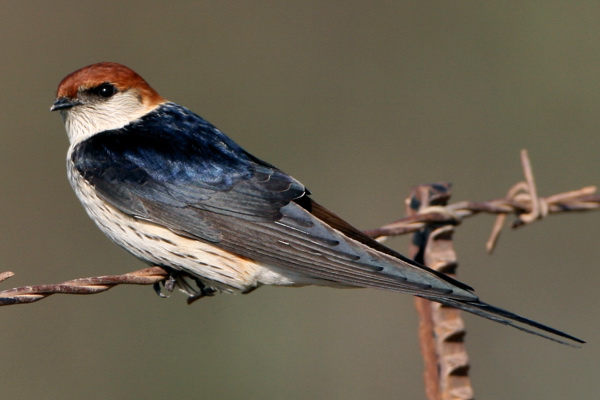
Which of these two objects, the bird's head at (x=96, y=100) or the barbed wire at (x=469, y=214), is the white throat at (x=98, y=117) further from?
the barbed wire at (x=469, y=214)

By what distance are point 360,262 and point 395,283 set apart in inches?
6.0

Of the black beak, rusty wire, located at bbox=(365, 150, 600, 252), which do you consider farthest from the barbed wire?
the black beak

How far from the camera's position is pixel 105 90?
3.42 meters

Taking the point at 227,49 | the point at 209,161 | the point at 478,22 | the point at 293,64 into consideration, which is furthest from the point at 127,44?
the point at 209,161

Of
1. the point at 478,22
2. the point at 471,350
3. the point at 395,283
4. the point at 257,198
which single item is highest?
the point at 478,22

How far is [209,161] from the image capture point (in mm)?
3014

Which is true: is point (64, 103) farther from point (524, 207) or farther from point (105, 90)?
point (524, 207)

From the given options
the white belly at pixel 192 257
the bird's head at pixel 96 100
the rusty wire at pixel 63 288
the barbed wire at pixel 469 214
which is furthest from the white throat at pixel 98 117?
the rusty wire at pixel 63 288

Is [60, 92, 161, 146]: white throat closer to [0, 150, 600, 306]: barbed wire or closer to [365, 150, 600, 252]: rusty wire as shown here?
[0, 150, 600, 306]: barbed wire

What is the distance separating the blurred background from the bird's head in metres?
1.21

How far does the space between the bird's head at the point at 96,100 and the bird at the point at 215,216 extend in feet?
0.56

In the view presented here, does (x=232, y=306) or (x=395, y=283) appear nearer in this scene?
(x=395, y=283)

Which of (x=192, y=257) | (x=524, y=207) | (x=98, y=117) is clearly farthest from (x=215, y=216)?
(x=524, y=207)

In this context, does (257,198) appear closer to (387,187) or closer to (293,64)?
(387,187)
